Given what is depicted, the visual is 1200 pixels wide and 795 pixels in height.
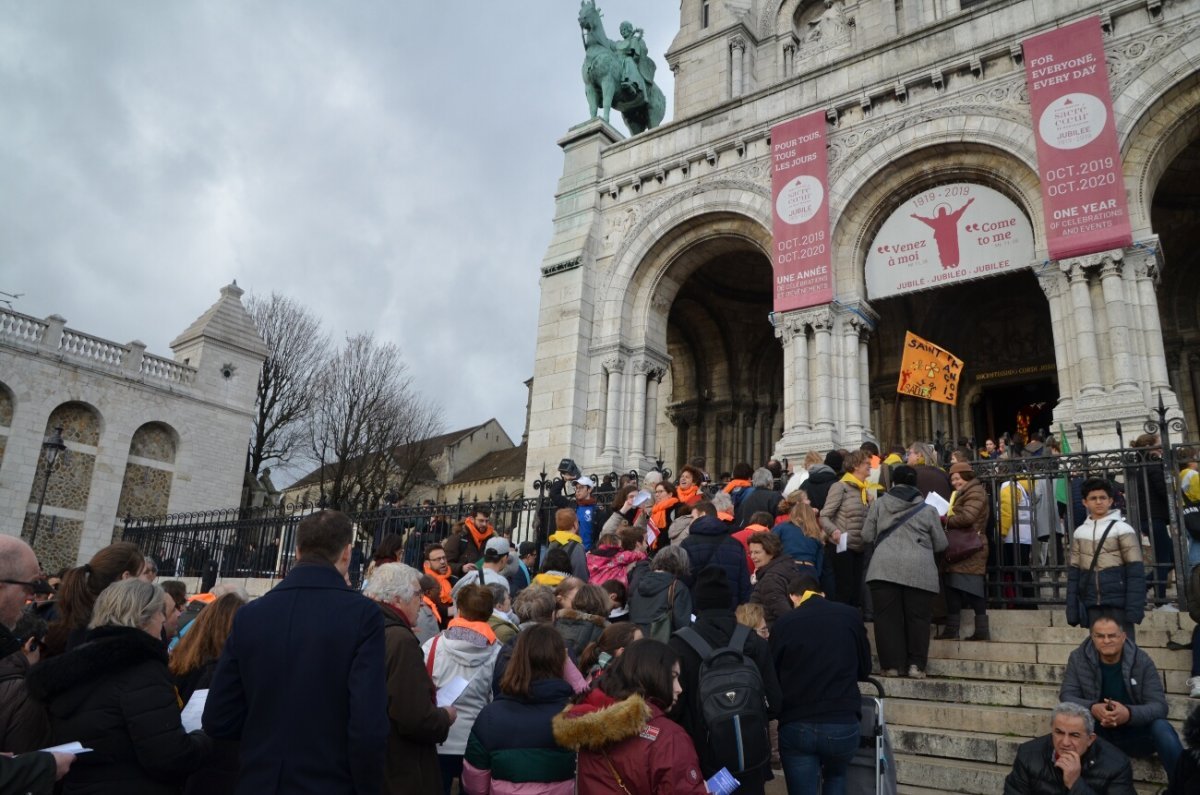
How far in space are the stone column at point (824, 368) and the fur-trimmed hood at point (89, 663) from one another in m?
11.7

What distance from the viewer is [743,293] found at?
19844 mm

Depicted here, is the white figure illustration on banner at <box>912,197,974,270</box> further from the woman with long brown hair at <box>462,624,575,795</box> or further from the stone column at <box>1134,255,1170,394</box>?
the woman with long brown hair at <box>462,624,575,795</box>

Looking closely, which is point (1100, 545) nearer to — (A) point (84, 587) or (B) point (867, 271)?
(A) point (84, 587)

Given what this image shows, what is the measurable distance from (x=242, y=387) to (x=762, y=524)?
22677 mm

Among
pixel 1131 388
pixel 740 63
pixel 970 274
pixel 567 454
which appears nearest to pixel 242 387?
pixel 567 454

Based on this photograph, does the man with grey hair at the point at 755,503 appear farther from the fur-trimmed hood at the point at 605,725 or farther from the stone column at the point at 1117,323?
the stone column at the point at 1117,323

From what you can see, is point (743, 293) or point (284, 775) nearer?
point (284, 775)

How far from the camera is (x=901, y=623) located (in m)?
6.34

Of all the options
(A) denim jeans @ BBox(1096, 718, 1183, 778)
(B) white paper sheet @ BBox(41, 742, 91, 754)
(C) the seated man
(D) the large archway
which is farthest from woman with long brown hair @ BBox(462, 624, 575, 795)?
(D) the large archway

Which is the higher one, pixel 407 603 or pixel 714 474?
pixel 714 474

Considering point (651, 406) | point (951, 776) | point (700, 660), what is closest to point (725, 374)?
point (651, 406)

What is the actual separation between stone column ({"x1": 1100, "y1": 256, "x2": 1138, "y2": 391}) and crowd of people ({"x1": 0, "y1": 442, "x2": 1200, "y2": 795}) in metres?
5.78

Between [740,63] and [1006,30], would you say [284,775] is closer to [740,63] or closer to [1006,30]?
[1006,30]

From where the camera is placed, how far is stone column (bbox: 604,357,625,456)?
15.7 m
